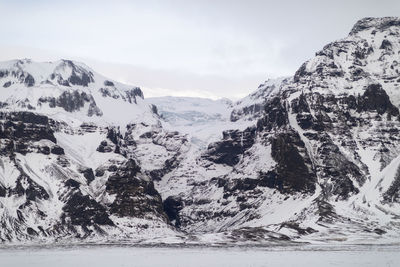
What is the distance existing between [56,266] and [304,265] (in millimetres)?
53717

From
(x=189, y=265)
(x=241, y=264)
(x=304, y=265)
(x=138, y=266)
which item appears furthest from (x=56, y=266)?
(x=304, y=265)

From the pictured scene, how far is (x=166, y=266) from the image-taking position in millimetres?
133000

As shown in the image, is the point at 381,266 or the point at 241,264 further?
the point at 241,264

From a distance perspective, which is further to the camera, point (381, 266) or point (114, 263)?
point (114, 263)

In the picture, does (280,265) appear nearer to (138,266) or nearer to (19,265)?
(138,266)

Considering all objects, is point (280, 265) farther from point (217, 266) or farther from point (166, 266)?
point (166, 266)

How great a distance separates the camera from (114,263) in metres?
142

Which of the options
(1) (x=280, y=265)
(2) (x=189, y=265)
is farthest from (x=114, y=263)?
(1) (x=280, y=265)

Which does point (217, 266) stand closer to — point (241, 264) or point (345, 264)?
point (241, 264)

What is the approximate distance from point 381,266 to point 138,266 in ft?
163

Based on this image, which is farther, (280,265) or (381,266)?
(280,265)

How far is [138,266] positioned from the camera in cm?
13250

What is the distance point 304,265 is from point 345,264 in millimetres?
8845

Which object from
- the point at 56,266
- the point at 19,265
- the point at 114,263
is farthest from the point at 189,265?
→ the point at 19,265
